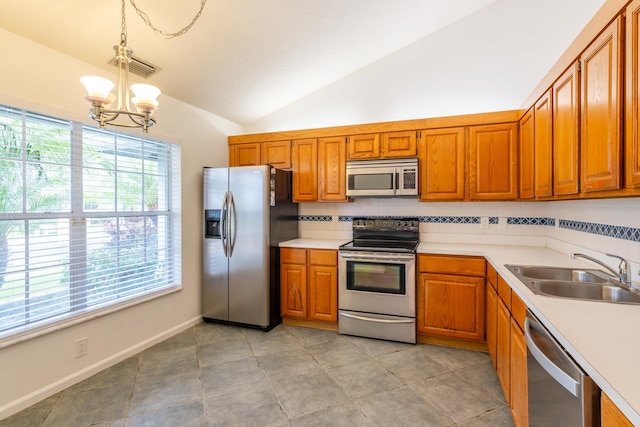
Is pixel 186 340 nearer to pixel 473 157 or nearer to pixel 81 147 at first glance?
pixel 81 147

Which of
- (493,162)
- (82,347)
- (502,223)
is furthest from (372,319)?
(82,347)

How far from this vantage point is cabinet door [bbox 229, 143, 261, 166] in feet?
12.5

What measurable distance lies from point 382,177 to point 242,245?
1.62 meters

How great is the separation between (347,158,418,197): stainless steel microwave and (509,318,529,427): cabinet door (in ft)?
5.45

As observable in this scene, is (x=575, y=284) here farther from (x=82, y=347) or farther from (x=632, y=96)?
(x=82, y=347)

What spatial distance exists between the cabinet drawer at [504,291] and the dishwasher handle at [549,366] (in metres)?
0.42

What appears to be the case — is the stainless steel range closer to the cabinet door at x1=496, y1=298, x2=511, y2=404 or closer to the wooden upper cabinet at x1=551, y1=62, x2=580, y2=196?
the cabinet door at x1=496, y1=298, x2=511, y2=404

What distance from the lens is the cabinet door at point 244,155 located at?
3.80 meters

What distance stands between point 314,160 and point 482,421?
2.71 metres

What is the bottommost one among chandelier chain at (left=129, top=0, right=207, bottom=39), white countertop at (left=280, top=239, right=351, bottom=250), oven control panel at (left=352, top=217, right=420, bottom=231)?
white countertop at (left=280, top=239, right=351, bottom=250)

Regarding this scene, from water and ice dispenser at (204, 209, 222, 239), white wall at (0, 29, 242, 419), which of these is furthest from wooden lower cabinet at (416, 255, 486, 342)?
white wall at (0, 29, 242, 419)

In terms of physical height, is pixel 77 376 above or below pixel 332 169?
below

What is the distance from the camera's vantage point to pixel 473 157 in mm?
3000

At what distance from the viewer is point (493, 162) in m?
2.94
